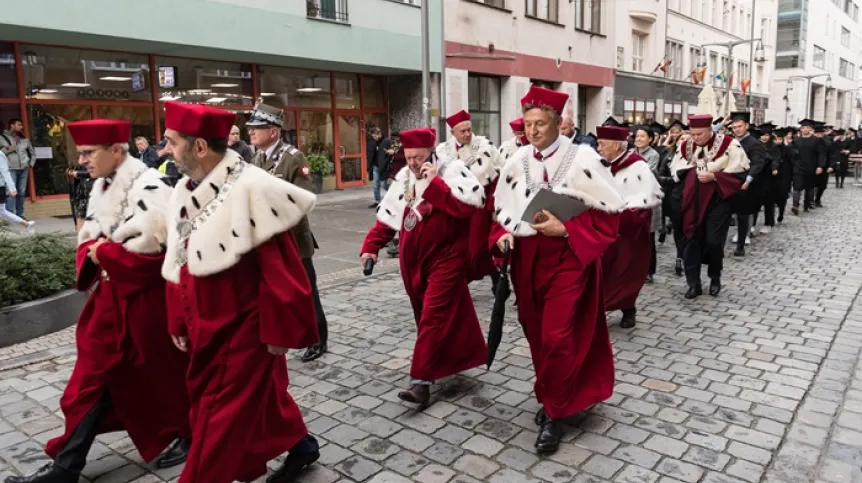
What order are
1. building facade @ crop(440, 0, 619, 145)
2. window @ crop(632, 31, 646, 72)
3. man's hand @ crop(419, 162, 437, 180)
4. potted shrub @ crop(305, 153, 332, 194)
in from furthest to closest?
window @ crop(632, 31, 646, 72) < building facade @ crop(440, 0, 619, 145) < potted shrub @ crop(305, 153, 332, 194) < man's hand @ crop(419, 162, 437, 180)

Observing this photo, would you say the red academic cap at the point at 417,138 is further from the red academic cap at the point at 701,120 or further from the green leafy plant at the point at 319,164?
the green leafy plant at the point at 319,164

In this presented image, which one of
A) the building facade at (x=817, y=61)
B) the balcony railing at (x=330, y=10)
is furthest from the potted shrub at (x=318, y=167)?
the building facade at (x=817, y=61)

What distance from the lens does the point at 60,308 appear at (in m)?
6.27

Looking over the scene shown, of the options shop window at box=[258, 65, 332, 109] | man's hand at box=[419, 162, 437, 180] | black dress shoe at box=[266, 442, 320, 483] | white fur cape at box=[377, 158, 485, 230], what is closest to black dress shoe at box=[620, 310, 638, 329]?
white fur cape at box=[377, 158, 485, 230]

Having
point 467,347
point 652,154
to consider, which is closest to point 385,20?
point 652,154

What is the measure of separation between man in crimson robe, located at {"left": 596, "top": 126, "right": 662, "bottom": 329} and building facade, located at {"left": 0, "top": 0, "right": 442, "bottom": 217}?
10174 millimetres

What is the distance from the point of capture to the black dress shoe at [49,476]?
3379mm

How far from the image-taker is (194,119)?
2916 millimetres

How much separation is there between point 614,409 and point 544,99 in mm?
2009

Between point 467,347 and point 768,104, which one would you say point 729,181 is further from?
point 768,104

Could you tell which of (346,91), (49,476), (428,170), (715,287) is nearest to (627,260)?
(715,287)

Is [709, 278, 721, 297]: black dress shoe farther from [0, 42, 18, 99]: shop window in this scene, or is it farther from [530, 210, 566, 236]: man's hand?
[0, 42, 18, 99]: shop window

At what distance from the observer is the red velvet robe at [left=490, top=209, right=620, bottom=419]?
12.9 ft

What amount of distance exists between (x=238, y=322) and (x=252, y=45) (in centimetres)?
1338
